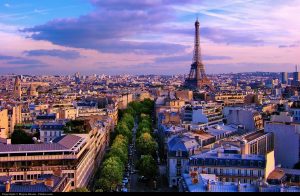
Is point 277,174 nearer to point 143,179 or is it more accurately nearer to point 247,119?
point 143,179

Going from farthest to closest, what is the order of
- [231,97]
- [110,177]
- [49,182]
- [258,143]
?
[231,97], [258,143], [110,177], [49,182]

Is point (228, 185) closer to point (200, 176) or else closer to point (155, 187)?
point (200, 176)

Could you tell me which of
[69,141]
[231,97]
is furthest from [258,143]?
[231,97]

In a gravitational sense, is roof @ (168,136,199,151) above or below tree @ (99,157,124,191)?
above

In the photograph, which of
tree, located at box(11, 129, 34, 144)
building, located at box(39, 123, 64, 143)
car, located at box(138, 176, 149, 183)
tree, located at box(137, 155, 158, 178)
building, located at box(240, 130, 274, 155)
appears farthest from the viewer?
building, located at box(39, 123, 64, 143)

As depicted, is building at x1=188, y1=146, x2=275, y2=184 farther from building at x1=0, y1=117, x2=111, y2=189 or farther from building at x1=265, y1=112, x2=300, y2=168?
building at x1=265, y1=112, x2=300, y2=168

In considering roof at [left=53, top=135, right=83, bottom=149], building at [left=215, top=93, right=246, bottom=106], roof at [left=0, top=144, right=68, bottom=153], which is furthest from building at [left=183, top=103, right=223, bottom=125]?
building at [left=215, top=93, right=246, bottom=106]

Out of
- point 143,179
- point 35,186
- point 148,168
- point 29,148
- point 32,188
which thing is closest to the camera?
point 32,188

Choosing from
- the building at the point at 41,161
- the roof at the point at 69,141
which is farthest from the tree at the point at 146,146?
the building at the point at 41,161

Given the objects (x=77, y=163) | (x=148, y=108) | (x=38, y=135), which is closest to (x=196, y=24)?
(x=148, y=108)

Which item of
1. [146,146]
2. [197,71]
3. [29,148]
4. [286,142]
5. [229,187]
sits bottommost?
[146,146]
